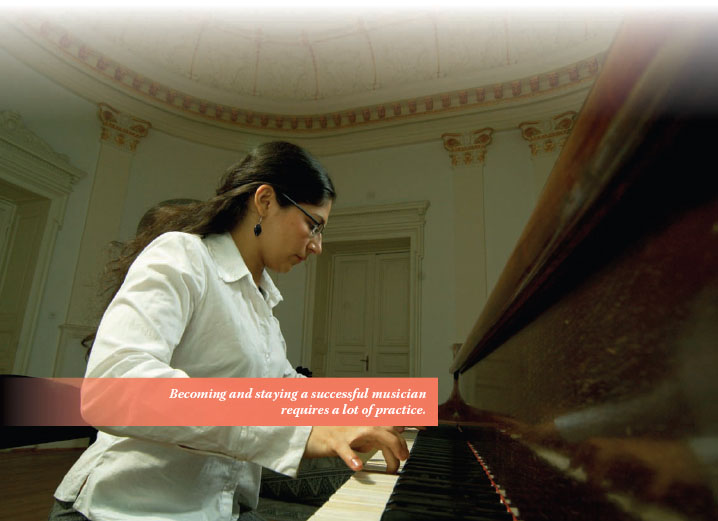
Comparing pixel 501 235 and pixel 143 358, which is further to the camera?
pixel 501 235

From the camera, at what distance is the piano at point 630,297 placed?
23 cm

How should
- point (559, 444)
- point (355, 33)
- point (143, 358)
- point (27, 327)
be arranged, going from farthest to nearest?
point (355, 33)
point (27, 327)
point (143, 358)
point (559, 444)

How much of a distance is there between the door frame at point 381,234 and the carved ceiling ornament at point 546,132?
4.89 feet

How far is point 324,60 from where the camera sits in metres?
6.17

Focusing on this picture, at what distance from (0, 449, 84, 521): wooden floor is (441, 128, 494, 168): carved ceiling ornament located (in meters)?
5.24

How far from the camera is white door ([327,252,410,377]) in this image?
19.9 feet

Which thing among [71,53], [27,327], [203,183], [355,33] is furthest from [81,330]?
[355,33]

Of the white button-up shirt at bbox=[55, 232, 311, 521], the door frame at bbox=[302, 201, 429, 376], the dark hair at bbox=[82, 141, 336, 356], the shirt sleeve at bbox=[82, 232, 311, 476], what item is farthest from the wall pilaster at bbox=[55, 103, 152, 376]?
the shirt sleeve at bbox=[82, 232, 311, 476]

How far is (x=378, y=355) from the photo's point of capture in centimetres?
608

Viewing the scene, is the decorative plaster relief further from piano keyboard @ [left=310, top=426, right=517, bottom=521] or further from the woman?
piano keyboard @ [left=310, top=426, right=517, bottom=521]

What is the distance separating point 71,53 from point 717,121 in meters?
6.57

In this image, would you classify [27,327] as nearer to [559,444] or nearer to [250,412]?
[250,412]

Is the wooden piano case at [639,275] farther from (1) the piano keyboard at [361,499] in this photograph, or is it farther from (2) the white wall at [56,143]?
(2) the white wall at [56,143]

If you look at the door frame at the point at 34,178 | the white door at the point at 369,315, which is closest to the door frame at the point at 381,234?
the white door at the point at 369,315
